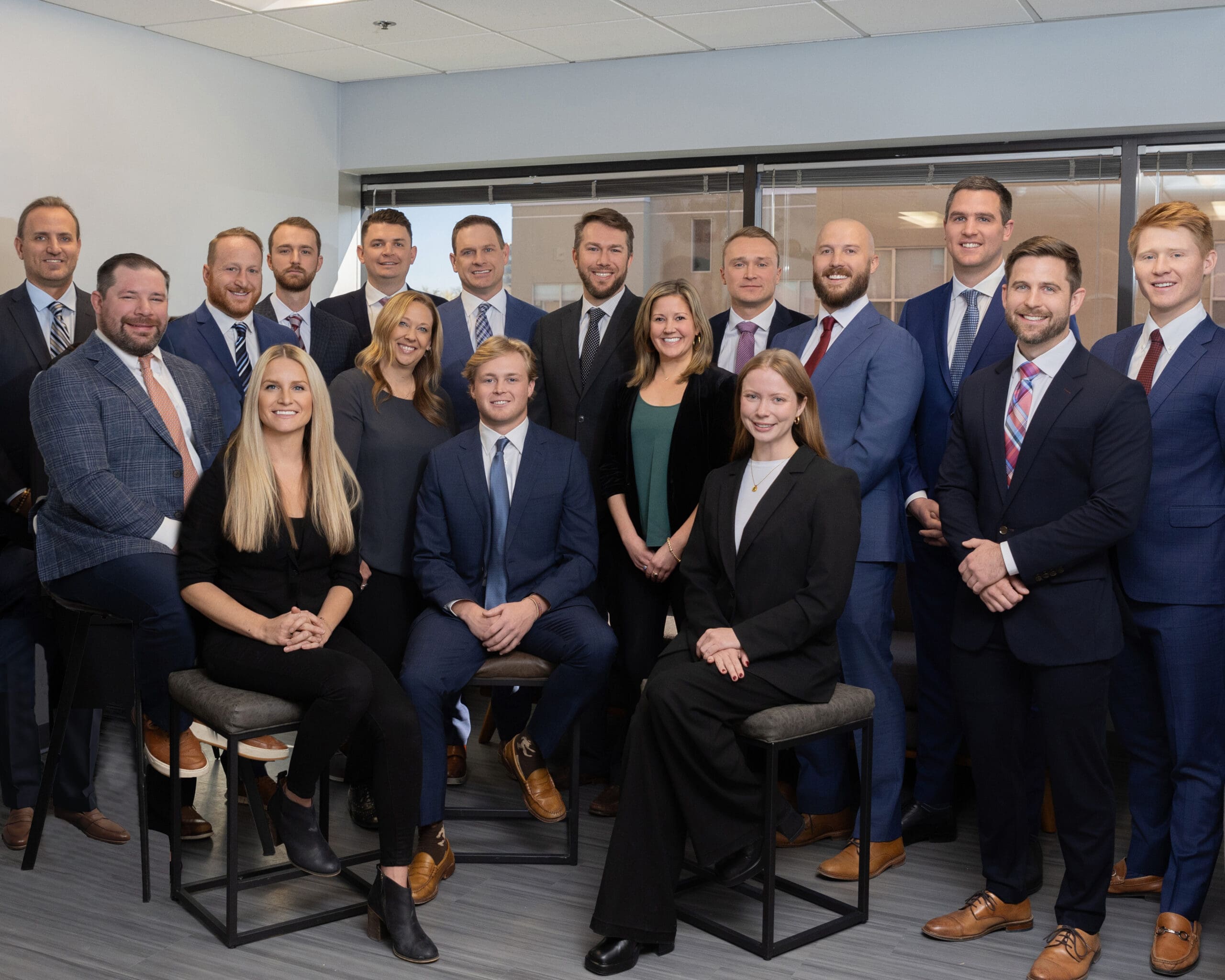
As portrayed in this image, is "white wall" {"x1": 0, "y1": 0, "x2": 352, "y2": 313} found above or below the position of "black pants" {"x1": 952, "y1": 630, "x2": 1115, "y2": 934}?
above

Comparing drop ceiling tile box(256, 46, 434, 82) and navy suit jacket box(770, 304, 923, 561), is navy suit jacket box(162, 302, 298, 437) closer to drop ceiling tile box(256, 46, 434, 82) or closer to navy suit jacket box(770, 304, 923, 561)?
navy suit jacket box(770, 304, 923, 561)

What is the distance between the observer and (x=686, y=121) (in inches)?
220

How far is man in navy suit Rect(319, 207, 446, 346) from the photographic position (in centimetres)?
455

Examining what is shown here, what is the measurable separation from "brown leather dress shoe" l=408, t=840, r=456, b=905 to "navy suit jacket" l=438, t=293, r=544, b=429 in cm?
142

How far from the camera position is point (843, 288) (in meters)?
3.52

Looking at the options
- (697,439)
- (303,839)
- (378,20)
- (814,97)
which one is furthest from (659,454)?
(378,20)

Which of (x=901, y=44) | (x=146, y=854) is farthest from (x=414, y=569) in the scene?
(x=901, y=44)

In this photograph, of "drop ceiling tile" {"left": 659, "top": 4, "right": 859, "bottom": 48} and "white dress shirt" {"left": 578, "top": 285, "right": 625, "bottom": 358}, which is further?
"drop ceiling tile" {"left": 659, "top": 4, "right": 859, "bottom": 48}

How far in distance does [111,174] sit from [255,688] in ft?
10.1

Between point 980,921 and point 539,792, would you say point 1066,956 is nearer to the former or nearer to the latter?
point 980,921

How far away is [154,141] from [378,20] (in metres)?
1.16

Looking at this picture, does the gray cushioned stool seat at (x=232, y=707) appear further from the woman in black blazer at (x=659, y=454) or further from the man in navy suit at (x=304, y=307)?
the man in navy suit at (x=304, y=307)

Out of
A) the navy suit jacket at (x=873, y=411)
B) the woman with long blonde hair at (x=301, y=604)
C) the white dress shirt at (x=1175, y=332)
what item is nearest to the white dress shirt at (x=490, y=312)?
the woman with long blonde hair at (x=301, y=604)

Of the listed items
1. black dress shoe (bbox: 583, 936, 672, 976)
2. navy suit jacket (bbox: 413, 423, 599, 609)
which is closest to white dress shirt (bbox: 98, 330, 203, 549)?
navy suit jacket (bbox: 413, 423, 599, 609)
